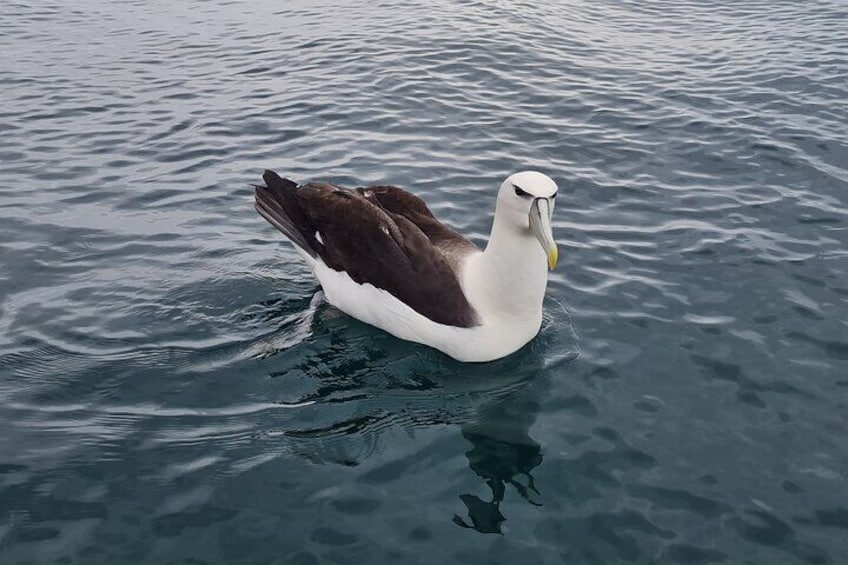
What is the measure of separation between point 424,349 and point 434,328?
1.15 feet

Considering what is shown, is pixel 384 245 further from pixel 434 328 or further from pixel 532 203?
pixel 532 203

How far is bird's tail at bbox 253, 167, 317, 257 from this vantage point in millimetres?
9539

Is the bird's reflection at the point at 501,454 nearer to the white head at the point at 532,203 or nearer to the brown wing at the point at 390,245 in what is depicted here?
the brown wing at the point at 390,245

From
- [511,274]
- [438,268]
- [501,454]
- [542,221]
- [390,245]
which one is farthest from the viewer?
[390,245]

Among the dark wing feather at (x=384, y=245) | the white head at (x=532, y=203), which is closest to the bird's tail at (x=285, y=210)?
the dark wing feather at (x=384, y=245)

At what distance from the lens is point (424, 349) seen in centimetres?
874

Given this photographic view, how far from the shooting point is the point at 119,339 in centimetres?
884

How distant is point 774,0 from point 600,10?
13.5 feet

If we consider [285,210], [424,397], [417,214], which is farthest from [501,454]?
[285,210]

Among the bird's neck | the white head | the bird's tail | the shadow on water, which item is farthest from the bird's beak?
the bird's tail

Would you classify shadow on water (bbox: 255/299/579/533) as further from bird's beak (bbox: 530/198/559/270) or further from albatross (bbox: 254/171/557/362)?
bird's beak (bbox: 530/198/559/270)

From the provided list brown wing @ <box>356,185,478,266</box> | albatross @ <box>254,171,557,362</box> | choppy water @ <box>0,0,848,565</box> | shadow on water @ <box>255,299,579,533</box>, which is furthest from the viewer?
brown wing @ <box>356,185,478,266</box>

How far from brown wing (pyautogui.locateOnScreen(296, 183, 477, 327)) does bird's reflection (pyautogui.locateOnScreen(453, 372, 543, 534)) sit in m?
0.89

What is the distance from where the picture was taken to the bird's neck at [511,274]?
8.23 metres
